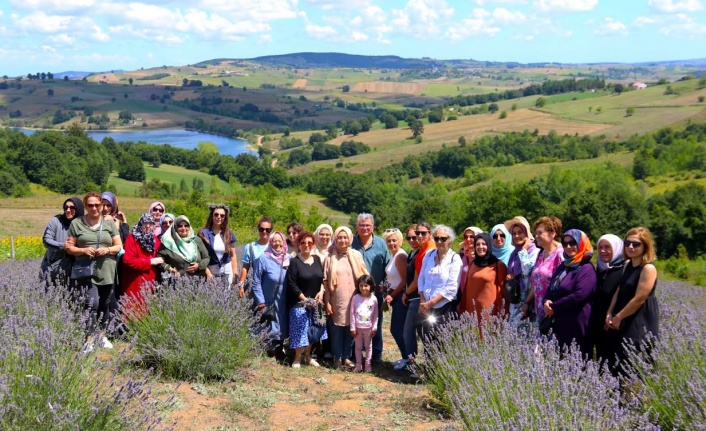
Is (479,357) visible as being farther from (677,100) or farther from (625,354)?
(677,100)

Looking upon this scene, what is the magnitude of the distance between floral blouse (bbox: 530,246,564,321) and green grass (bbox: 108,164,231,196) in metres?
68.3

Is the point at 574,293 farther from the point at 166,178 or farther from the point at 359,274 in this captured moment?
the point at 166,178

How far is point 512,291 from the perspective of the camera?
6.16 m

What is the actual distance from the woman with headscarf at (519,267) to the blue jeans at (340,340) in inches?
69.4

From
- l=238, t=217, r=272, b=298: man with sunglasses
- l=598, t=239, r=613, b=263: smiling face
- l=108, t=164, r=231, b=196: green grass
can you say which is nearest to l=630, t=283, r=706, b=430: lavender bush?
l=598, t=239, r=613, b=263: smiling face

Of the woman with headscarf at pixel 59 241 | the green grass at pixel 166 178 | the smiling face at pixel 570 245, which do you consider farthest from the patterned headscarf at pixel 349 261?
the green grass at pixel 166 178

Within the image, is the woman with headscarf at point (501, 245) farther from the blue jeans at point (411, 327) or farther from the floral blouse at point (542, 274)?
the blue jeans at point (411, 327)

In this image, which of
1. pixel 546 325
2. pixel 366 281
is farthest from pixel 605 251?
pixel 366 281

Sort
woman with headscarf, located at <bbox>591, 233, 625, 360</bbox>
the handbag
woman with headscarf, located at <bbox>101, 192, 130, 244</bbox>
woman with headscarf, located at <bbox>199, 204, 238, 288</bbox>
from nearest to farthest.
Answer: woman with headscarf, located at <bbox>591, 233, 625, 360</bbox>, the handbag, woman with headscarf, located at <bbox>101, 192, 130, 244</bbox>, woman with headscarf, located at <bbox>199, 204, 238, 288</bbox>

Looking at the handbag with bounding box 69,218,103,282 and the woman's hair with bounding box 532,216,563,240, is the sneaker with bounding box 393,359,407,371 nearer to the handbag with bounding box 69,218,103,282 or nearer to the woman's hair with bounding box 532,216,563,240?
the woman's hair with bounding box 532,216,563,240

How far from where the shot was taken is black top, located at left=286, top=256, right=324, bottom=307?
6781 millimetres

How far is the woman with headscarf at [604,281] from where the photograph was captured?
5316 mm

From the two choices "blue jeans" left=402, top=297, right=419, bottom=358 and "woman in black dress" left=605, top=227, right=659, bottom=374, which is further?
"blue jeans" left=402, top=297, right=419, bottom=358

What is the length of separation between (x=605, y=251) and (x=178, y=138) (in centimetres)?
14284
